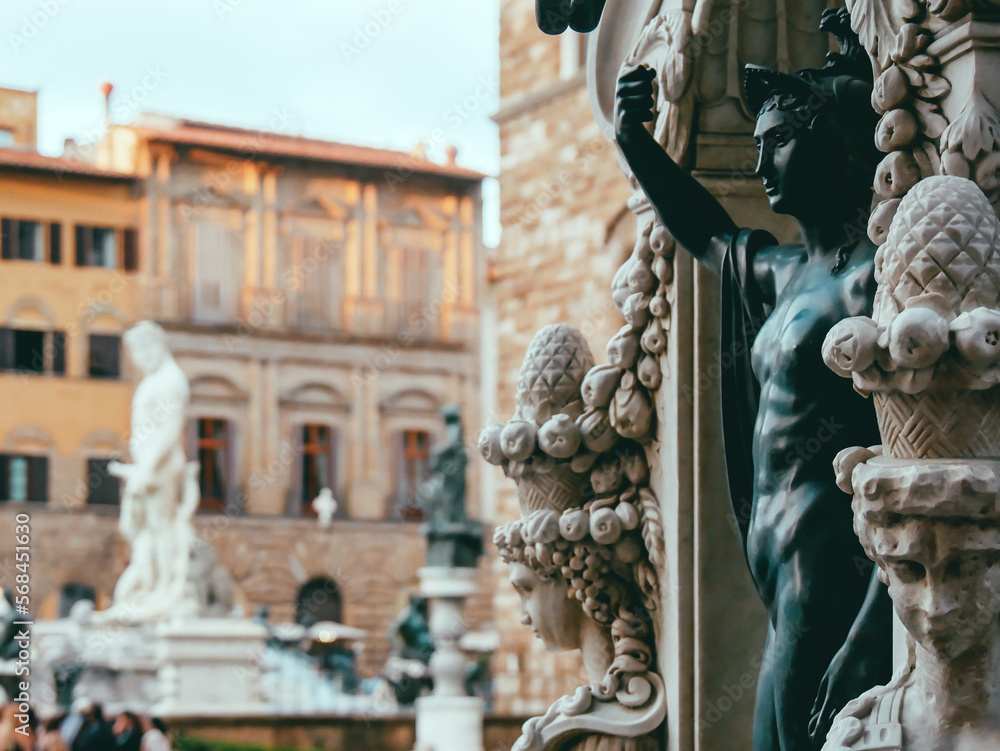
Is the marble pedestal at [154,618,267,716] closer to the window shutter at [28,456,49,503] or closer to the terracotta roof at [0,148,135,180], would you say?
the window shutter at [28,456,49,503]

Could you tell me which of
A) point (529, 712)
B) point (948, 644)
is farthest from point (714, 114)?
point (529, 712)

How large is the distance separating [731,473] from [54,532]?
33.7 meters

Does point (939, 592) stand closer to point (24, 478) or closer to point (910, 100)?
point (910, 100)

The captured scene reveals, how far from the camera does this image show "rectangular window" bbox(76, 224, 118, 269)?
37.1 m

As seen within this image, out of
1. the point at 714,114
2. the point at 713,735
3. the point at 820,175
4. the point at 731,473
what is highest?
the point at 714,114

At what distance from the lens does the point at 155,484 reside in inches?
588

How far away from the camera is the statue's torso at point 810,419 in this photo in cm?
289

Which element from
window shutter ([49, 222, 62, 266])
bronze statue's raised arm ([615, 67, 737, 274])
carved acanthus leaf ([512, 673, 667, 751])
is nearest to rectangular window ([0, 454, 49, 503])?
window shutter ([49, 222, 62, 266])

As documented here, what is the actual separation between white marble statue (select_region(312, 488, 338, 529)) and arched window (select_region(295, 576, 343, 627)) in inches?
49.6

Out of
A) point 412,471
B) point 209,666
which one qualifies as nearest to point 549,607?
point 209,666

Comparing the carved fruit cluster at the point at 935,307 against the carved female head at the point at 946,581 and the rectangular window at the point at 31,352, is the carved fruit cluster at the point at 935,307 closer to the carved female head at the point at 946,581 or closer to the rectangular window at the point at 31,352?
the carved female head at the point at 946,581

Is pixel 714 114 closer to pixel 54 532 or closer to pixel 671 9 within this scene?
pixel 671 9

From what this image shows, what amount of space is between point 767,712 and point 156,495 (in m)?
12.4

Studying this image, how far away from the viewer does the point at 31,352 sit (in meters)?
36.5
